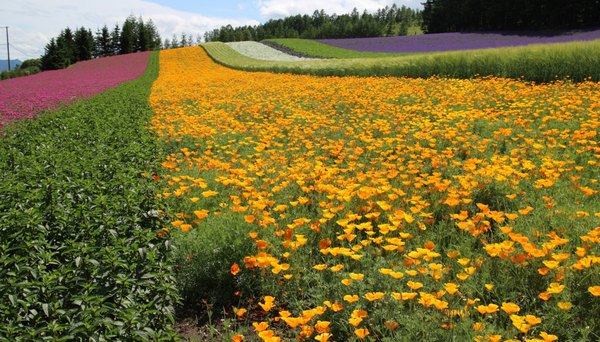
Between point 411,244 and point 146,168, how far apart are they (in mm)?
3836

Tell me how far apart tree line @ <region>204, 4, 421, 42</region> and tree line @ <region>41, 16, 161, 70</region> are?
119 feet

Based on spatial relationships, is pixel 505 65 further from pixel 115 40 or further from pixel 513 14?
pixel 115 40

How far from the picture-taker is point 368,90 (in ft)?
47.0

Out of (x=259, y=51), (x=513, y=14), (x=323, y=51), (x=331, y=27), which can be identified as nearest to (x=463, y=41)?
(x=513, y=14)

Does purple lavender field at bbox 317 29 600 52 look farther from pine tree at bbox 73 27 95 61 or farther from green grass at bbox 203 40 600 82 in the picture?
pine tree at bbox 73 27 95 61

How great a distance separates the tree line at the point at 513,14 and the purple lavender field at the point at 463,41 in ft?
19.4

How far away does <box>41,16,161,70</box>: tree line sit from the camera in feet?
202

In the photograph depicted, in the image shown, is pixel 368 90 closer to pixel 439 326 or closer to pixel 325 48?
pixel 439 326

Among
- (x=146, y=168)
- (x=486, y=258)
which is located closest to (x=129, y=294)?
(x=486, y=258)

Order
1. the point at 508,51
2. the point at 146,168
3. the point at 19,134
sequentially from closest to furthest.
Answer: the point at 146,168 < the point at 19,134 < the point at 508,51

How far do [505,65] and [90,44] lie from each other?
76.0m

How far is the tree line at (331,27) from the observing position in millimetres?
93831

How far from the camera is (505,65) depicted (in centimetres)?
1560

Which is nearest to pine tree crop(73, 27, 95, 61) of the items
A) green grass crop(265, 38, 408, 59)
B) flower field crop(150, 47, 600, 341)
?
green grass crop(265, 38, 408, 59)
